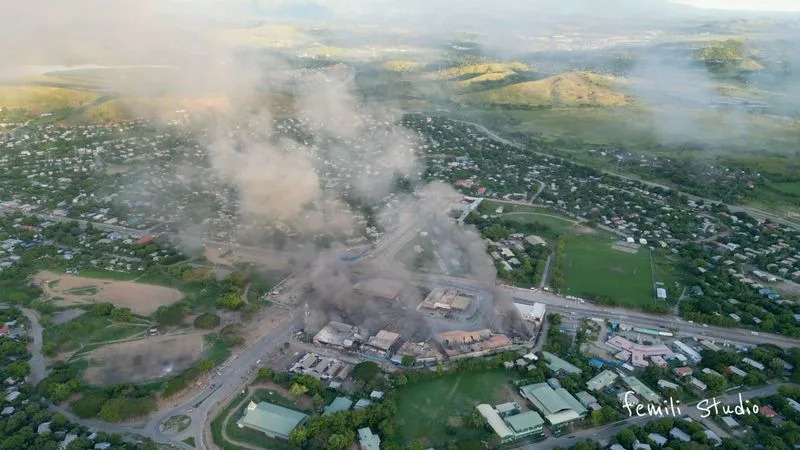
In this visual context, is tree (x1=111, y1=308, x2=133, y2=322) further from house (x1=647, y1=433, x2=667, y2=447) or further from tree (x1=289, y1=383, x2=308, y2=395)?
house (x1=647, y1=433, x2=667, y2=447)

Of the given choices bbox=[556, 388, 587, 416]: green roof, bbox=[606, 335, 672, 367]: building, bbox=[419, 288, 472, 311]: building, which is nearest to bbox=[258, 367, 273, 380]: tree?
bbox=[419, 288, 472, 311]: building

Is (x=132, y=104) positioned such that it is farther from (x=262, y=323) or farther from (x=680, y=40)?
(x=680, y=40)

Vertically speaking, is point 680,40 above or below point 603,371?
above

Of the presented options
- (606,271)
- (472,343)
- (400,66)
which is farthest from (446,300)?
(400,66)

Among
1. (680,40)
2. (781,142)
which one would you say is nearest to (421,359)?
(781,142)

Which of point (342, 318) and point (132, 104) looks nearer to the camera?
point (342, 318)

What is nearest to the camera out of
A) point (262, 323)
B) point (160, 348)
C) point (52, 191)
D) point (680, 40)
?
point (160, 348)

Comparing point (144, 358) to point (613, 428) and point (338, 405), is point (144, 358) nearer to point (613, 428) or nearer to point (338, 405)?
point (338, 405)
